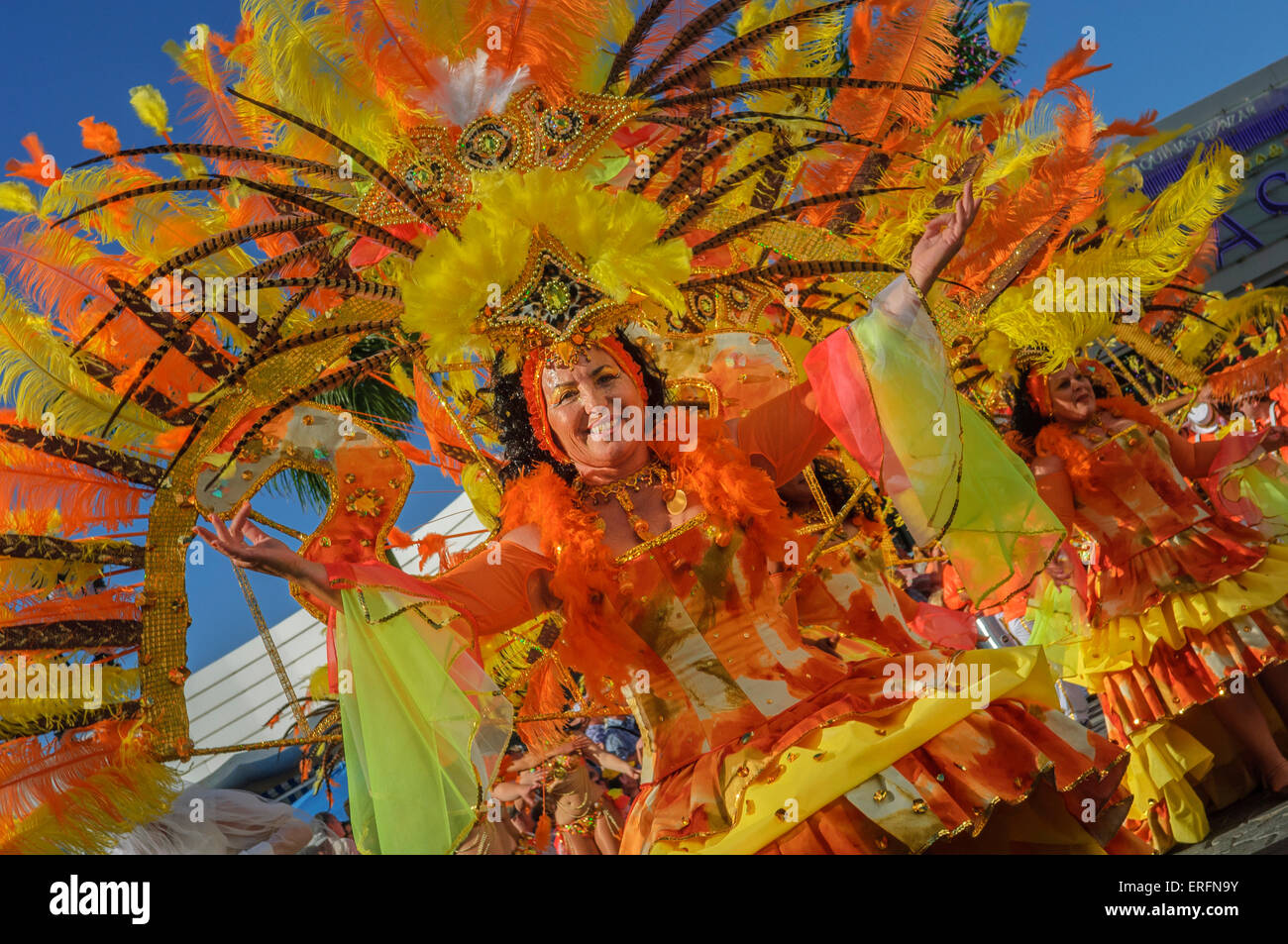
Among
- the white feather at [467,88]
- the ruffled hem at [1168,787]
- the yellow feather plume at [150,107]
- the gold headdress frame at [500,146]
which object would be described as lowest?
the ruffled hem at [1168,787]

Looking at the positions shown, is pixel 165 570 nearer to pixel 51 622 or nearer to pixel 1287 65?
pixel 51 622

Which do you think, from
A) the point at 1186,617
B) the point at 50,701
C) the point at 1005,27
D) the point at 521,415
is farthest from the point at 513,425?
the point at 1186,617

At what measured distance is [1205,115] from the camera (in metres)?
12.6

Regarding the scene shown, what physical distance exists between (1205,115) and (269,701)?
433 inches

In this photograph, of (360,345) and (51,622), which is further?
(360,345)

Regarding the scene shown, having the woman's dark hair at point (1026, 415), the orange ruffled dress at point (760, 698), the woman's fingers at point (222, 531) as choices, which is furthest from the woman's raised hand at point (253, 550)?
the woman's dark hair at point (1026, 415)

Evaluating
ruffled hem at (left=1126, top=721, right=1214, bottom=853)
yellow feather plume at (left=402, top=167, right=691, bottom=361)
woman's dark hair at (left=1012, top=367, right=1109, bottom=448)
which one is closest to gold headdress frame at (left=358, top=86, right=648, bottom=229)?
yellow feather plume at (left=402, top=167, right=691, bottom=361)

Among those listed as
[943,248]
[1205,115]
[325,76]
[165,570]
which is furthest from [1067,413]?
[1205,115]

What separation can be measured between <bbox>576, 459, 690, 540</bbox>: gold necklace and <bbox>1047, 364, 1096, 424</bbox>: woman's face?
2.59 meters

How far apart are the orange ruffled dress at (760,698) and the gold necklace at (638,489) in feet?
0.13

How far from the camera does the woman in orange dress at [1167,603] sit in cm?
460

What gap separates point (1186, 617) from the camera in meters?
4.71

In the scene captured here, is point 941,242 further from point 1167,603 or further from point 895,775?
point 1167,603

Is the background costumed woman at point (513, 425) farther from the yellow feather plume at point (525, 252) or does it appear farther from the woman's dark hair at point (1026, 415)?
the woman's dark hair at point (1026, 415)
